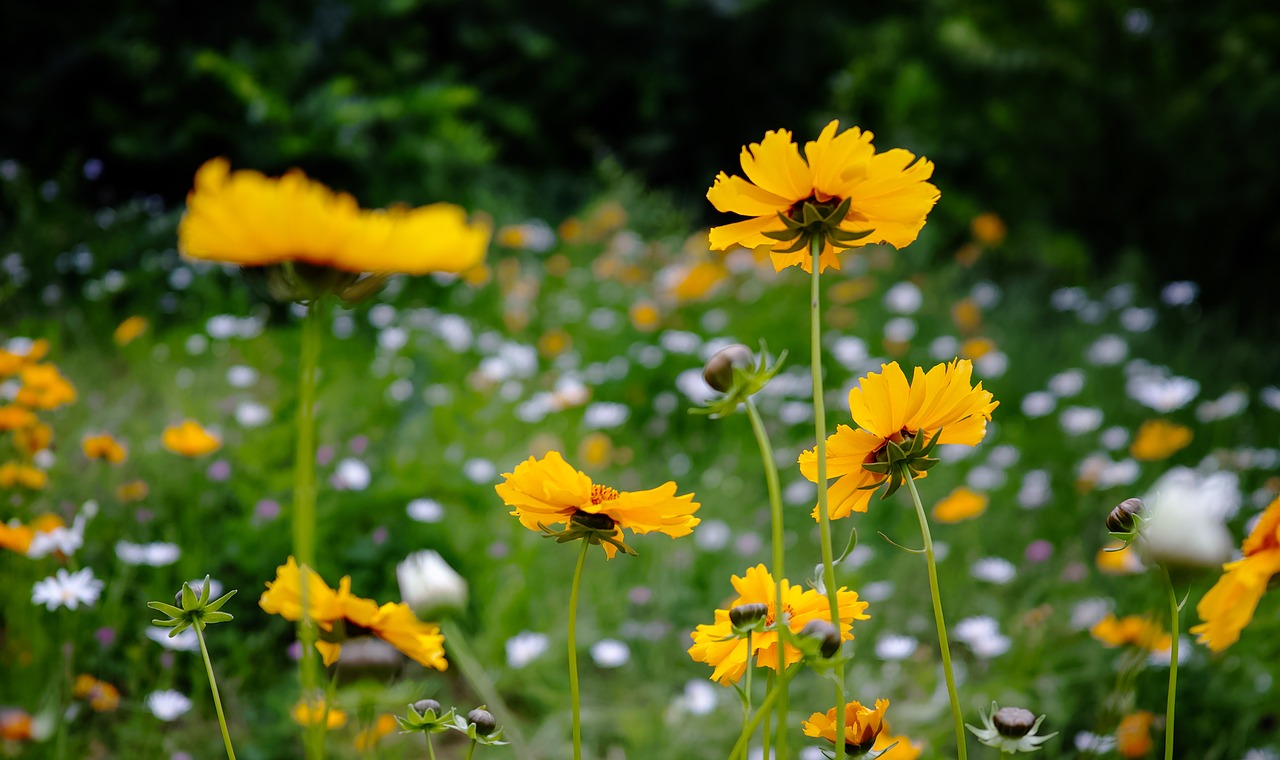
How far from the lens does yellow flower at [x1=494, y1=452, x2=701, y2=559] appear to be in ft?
1.80

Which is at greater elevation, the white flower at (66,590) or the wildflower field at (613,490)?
the wildflower field at (613,490)

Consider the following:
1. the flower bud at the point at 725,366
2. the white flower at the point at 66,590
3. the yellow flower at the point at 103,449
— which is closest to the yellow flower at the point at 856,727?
the flower bud at the point at 725,366

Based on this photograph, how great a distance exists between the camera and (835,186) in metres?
0.54

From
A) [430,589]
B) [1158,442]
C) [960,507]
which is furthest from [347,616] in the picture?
[1158,442]

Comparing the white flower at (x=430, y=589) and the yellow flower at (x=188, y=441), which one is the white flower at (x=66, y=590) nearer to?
the yellow flower at (x=188, y=441)

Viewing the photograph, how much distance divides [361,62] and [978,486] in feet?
8.58

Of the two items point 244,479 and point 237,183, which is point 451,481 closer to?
point 244,479

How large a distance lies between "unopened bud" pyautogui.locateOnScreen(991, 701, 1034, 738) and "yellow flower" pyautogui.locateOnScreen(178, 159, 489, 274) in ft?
1.34

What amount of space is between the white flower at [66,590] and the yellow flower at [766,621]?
35.4 inches

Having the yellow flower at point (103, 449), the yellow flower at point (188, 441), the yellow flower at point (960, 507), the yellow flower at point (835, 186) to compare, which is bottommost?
the yellow flower at point (103, 449)

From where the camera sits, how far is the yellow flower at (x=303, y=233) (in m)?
0.40

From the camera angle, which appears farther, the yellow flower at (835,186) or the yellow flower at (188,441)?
the yellow flower at (188,441)

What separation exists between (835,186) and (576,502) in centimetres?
24

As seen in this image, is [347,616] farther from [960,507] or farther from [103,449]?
[960,507]
